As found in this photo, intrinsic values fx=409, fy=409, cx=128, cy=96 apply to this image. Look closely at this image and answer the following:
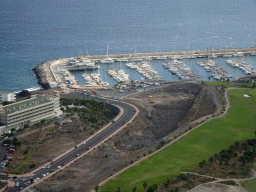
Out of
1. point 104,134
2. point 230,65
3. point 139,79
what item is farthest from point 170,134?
point 230,65

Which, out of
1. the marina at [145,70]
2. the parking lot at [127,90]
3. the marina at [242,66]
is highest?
the marina at [242,66]

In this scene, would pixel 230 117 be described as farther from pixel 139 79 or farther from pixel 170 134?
pixel 139 79

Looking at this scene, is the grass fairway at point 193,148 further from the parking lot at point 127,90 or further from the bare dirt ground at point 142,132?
the parking lot at point 127,90

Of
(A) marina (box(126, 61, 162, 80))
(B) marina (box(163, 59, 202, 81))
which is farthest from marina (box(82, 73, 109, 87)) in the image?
(B) marina (box(163, 59, 202, 81))

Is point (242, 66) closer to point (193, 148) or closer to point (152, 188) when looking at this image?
point (193, 148)

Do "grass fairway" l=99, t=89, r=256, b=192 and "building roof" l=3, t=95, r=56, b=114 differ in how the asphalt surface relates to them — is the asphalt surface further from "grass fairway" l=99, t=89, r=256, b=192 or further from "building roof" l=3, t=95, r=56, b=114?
"building roof" l=3, t=95, r=56, b=114

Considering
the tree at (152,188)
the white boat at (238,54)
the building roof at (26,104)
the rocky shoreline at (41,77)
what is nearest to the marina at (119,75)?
the rocky shoreline at (41,77)
